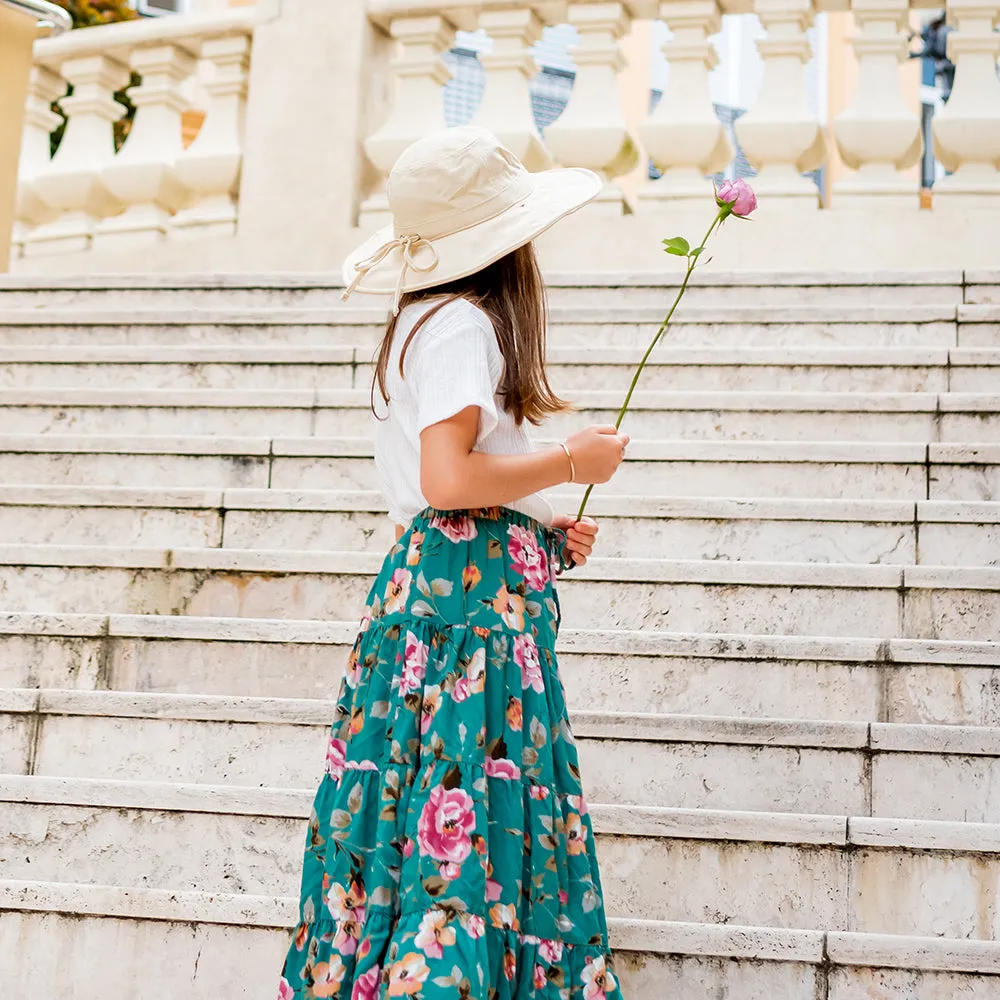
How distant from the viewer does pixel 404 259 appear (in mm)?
2416

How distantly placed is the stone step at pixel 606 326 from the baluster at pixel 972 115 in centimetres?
121

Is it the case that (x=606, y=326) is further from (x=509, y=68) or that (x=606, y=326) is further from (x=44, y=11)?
(x=44, y=11)

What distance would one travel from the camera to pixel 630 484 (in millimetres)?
4547

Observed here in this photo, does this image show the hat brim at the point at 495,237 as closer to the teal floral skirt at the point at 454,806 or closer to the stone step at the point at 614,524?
the teal floral skirt at the point at 454,806

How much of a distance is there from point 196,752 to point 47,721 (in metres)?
0.37

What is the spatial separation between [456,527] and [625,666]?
1312 millimetres

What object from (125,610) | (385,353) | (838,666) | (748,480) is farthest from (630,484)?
(385,353)

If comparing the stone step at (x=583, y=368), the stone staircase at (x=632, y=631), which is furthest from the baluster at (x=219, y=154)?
the stone step at (x=583, y=368)

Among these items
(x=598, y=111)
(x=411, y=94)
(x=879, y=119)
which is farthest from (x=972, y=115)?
(x=411, y=94)

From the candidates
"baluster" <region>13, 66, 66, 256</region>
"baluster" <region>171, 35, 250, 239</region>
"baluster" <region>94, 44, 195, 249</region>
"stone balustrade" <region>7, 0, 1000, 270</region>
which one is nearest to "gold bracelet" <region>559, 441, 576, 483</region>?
"stone balustrade" <region>7, 0, 1000, 270</region>

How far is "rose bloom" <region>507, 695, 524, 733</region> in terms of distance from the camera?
2332 mm

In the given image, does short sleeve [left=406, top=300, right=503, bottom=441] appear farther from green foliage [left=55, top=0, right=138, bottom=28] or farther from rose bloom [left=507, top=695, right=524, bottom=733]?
green foliage [left=55, top=0, right=138, bottom=28]

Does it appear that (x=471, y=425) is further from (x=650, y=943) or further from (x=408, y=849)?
(x=650, y=943)

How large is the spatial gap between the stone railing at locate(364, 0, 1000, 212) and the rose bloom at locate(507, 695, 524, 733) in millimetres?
4485
